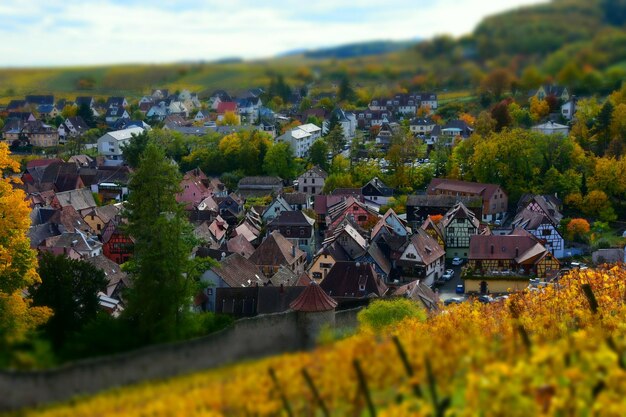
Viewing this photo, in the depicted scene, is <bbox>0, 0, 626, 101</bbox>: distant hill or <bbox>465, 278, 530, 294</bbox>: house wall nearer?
<bbox>0, 0, 626, 101</bbox>: distant hill

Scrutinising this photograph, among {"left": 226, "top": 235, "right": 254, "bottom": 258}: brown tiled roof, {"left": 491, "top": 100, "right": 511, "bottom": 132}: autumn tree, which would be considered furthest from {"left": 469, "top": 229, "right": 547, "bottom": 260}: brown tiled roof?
{"left": 491, "top": 100, "right": 511, "bottom": 132}: autumn tree

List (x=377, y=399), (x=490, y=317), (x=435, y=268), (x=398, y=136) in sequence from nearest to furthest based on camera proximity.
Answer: (x=377, y=399)
(x=490, y=317)
(x=435, y=268)
(x=398, y=136)

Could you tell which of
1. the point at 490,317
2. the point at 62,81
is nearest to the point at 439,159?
the point at 62,81

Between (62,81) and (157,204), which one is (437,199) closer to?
(62,81)

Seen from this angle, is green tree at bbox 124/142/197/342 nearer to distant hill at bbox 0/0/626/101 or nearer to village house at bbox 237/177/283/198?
distant hill at bbox 0/0/626/101

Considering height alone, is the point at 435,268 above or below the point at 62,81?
below
